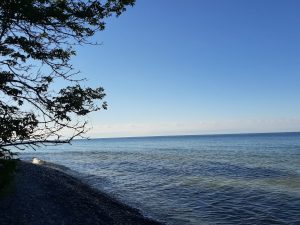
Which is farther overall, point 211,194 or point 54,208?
point 211,194

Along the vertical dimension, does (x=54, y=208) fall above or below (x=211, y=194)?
above

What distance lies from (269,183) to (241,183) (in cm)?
242

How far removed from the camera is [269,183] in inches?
1182

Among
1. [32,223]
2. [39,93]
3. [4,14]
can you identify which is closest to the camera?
[4,14]

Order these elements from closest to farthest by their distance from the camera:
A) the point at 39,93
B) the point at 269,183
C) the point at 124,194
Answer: the point at 39,93 < the point at 124,194 < the point at 269,183

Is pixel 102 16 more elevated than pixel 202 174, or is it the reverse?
pixel 102 16

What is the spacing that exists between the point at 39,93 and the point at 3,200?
21.0 ft

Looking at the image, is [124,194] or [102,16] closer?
[102,16]

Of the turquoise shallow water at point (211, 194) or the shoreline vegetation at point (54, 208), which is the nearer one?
the shoreline vegetation at point (54, 208)

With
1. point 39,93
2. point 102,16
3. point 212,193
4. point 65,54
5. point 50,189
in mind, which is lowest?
point 212,193

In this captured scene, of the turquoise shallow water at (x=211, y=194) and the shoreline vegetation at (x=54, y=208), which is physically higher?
the shoreline vegetation at (x=54, y=208)

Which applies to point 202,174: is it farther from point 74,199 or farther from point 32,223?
point 32,223

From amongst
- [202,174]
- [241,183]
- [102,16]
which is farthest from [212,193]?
[102,16]

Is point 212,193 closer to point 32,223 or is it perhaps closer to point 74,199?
point 74,199
